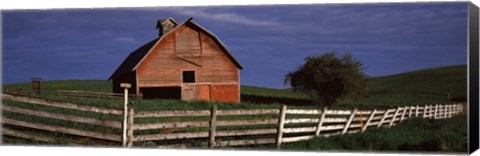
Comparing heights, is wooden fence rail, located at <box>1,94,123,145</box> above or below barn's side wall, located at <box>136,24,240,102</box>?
below

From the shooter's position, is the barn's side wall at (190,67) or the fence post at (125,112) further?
the barn's side wall at (190,67)

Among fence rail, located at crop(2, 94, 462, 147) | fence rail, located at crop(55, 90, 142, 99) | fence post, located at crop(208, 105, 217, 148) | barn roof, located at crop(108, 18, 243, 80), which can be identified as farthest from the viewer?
fence rail, located at crop(55, 90, 142, 99)

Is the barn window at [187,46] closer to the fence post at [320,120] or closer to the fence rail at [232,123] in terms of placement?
the fence rail at [232,123]

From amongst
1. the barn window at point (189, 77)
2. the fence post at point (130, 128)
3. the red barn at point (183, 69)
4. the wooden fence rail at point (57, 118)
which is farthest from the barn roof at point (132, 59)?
the fence post at point (130, 128)

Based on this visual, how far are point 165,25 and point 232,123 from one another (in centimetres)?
236

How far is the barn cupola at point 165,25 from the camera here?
14.9 meters

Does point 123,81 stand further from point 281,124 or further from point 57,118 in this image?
point 281,124

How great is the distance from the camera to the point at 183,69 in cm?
1585

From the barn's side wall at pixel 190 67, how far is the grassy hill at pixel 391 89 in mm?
449

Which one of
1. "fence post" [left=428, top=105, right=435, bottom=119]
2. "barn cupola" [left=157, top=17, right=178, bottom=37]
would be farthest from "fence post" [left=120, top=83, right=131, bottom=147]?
"fence post" [left=428, top=105, right=435, bottom=119]

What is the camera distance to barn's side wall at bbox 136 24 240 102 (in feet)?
50.9

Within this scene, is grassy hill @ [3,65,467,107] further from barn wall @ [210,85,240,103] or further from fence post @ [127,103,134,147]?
fence post @ [127,103,134,147]

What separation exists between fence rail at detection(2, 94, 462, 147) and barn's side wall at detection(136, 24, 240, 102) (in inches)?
32.2

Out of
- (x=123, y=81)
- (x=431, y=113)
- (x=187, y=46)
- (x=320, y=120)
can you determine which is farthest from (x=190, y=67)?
(x=431, y=113)
